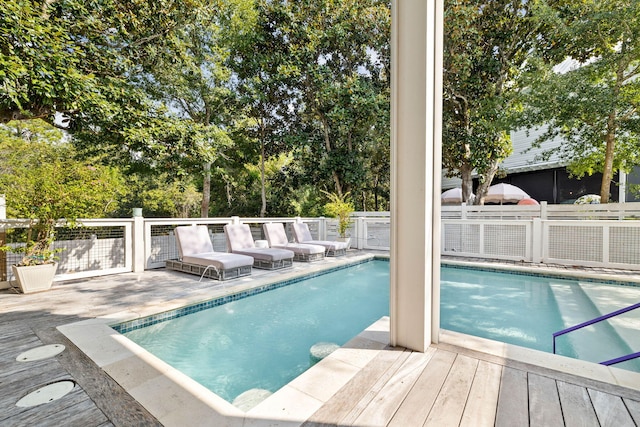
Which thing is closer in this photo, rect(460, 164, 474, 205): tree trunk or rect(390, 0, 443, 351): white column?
rect(390, 0, 443, 351): white column

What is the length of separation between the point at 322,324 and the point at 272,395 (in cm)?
215

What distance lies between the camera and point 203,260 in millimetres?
5035

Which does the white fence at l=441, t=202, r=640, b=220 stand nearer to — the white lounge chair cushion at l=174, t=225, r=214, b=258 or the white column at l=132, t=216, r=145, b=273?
the white lounge chair cushion at l=174, t=225, r=214, b=258

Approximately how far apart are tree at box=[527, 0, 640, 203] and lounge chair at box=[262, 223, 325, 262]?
6910 millimetres

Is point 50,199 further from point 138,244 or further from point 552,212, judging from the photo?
point 552,212

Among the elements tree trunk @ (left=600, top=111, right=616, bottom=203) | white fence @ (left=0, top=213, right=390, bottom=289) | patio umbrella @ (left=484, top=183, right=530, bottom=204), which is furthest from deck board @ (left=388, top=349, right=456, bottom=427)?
patio umbrella @ (left=484, top=183, right=530, bottom=204)

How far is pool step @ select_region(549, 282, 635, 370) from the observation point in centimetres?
298

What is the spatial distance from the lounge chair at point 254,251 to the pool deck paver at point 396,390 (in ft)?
11.5

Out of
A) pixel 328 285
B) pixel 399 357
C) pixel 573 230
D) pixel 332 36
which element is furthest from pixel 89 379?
pixel 332 36

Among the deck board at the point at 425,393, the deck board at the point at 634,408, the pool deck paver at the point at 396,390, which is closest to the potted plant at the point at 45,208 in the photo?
the pool deck paver at the point at 396,390

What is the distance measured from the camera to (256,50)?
11086mm

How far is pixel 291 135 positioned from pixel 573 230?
9385 mm

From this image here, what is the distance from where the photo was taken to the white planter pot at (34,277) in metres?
3.99

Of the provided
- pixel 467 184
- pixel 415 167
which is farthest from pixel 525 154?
pixel 415 167
